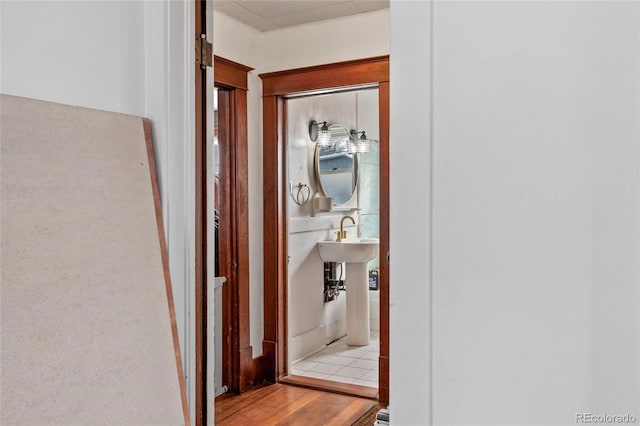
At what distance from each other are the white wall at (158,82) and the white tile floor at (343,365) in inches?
95.8

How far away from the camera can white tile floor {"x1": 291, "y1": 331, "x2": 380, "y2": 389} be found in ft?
12.7

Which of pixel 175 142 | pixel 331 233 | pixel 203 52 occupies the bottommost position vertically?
pixel 331 233

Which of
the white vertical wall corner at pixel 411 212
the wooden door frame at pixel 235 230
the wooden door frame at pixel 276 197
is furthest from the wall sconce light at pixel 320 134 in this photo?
the white vertical wall corner at pixel 411 212

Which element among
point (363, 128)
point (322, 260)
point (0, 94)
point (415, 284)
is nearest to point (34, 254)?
point (0, 94)

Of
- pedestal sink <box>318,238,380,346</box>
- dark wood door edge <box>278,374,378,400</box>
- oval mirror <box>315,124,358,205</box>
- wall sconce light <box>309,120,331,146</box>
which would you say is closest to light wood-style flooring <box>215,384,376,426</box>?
dark wood door edge <box>278,374,378,400</box>

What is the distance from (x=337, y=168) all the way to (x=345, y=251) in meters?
0.85

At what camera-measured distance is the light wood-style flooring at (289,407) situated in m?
3.12

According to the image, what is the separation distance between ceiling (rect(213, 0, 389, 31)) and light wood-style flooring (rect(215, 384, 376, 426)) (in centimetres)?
243

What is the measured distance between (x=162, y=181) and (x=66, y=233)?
1.10 ft

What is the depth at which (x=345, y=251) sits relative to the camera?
4.44 meters

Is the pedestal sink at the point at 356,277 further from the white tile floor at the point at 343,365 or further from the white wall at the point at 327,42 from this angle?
the white wall at the point at 327,42

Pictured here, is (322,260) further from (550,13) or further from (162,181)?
(550,13)

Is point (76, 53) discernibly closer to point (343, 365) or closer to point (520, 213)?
point (520, 213)

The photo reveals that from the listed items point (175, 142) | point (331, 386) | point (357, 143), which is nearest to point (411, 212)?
point (175, 142)
